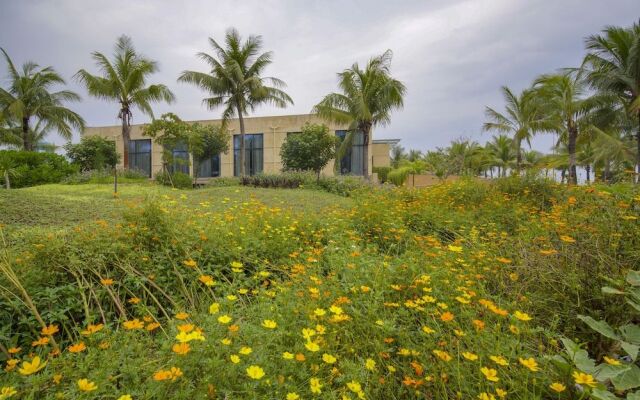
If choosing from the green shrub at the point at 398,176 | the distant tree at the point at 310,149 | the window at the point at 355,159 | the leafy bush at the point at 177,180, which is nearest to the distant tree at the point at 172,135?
the leafy bush at the point at 177,180

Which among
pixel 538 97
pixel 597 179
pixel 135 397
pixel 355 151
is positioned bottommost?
pixel 135 397

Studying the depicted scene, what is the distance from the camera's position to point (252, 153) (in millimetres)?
25844

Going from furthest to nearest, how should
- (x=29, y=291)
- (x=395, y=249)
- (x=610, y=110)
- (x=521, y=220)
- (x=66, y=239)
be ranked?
(x=610, y=110) → (x=521, y=220) → (x=395, y=249) → (x=66, y=239) → (x=29, y=291)

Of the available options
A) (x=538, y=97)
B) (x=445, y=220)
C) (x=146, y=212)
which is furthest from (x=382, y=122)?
(x=146, y=212)

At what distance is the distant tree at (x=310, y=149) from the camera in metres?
18.2

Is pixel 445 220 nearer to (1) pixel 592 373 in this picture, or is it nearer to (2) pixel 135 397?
(1) pixel 592 373

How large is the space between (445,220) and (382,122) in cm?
1421

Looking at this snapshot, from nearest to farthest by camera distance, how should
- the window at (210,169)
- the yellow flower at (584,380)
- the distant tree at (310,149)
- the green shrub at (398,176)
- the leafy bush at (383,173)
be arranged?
the yellow flower at (584,380)
the distant tree at (310,149)
the green shrub at (398,176)
the leafy bush at (383,173)
the window at (210,169)

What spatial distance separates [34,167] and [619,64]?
2403 cm

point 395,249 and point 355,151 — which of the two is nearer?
point 395,249

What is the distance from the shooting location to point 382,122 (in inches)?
707

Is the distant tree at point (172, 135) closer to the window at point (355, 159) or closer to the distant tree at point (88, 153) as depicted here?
the distant tree at point (88, 153)

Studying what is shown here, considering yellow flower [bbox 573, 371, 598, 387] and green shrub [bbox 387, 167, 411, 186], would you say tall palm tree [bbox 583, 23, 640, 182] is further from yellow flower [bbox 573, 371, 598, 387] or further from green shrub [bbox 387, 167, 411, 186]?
yellow flower [bbox 573, 371, 598, 387]

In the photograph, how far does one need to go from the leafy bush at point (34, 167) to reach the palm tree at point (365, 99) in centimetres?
1190
